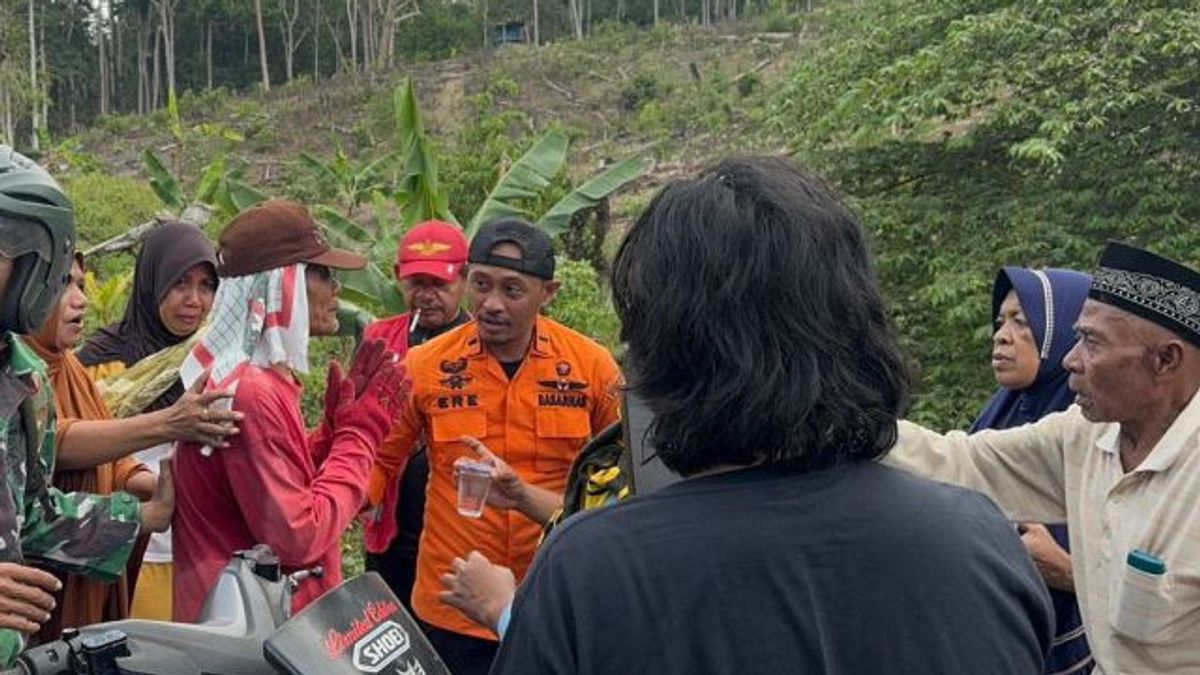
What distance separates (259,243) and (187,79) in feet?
154

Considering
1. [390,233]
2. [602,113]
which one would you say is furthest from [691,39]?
[390,233]

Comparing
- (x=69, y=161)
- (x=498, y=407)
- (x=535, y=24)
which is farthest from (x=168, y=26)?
(x=498, y=407)

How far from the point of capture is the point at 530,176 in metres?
8.73

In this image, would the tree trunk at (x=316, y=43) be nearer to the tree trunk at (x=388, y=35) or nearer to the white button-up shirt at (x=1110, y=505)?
the tree trunk at (x=388, y=35)

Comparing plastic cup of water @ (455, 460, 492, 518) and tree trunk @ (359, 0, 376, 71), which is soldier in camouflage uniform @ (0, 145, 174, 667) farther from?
tree trunk @ (359, 0, 376, 71)

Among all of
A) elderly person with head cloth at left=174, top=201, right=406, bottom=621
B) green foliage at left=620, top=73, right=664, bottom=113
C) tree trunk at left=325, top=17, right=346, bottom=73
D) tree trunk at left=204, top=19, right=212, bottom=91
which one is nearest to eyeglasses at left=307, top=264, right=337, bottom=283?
elderly person with head cloth at left=174, top=201, right=406, bottom=621

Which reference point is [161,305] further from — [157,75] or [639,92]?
[157,75]

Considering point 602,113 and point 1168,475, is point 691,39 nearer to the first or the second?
point 602,113

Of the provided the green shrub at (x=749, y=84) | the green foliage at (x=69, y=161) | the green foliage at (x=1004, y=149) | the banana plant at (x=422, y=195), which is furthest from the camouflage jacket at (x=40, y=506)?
the green shrub at (x=749, y=84)

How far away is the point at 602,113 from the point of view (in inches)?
1339

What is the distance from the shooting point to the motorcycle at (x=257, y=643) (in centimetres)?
187

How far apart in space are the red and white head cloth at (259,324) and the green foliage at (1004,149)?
6037mm

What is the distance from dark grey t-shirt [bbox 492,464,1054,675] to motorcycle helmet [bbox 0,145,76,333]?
1.18 m

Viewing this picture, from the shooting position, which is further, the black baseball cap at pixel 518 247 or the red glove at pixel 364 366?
the black baseball cap at pixel 518 247
